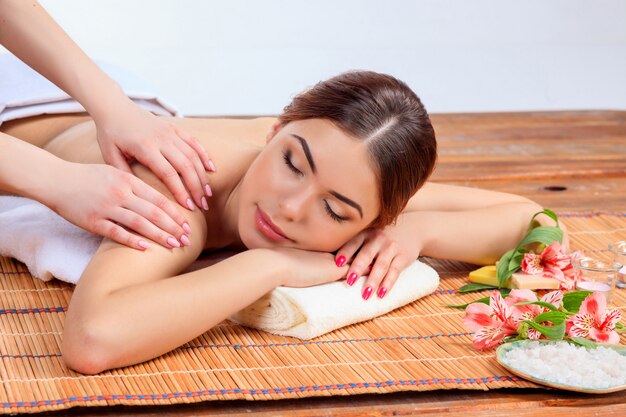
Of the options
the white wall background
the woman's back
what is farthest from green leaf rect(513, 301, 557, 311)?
the white wall background

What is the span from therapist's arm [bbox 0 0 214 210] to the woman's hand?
0.75 ft

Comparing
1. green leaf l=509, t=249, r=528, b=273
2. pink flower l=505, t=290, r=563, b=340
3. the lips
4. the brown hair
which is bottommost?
green leaf l=509, t=249, r=528, b=273

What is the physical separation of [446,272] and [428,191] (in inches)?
8.2

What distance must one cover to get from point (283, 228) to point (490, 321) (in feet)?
1.54

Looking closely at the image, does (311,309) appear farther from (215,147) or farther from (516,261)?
(516,261)

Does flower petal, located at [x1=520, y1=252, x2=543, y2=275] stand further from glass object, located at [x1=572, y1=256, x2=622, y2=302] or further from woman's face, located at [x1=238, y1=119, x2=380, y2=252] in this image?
woman's face, located at [x1=238, y1=119, x2=380, y2=252]

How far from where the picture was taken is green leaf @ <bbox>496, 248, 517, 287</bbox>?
101 inches

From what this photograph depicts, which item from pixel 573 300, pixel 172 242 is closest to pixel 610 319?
pixel 573 300

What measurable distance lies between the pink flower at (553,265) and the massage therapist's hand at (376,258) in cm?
31

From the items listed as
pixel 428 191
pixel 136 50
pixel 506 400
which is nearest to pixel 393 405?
pixel 506 400

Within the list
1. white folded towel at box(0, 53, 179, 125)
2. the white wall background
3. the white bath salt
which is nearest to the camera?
the white bath salt

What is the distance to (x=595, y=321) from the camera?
2273mm

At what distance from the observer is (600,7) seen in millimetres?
7016

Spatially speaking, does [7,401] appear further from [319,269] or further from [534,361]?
[534,361]
